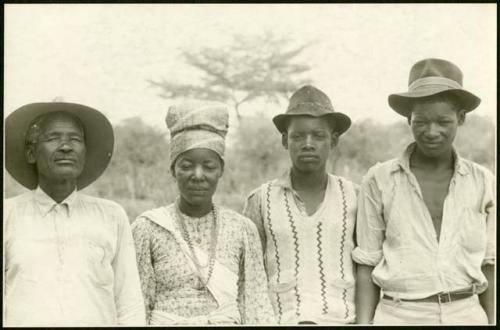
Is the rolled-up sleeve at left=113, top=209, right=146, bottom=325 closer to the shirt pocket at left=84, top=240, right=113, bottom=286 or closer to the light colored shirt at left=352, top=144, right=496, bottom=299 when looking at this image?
the shirt pocket at left=84, top=240, right=113, bottom=286

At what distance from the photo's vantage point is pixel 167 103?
462cm

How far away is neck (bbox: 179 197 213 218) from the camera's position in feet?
14.0

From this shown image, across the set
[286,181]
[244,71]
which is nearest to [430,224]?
[286,181]

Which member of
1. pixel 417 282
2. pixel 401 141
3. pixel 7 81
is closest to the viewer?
Answer: pixel 417 282

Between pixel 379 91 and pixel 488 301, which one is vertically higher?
pixel 379 91

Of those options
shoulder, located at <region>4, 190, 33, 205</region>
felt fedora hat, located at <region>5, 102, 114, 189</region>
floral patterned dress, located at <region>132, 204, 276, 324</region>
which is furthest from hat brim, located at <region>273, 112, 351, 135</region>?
shoulder, located at <region>4, 190, 33, 205</region>

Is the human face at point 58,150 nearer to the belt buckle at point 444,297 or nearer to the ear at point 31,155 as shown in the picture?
the ear at point 31,155

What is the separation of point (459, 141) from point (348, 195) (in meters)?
0.87

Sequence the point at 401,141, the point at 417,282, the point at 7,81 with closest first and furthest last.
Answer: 1. the point at 417,282
2. the point at 7,81
3. the point at 401,141

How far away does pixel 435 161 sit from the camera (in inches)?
169

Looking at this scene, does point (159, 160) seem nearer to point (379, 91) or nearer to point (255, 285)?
point (255, 285)

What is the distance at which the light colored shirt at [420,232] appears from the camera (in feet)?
13.6

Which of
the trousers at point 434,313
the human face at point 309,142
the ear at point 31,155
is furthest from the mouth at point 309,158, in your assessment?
the ear at point 31,155

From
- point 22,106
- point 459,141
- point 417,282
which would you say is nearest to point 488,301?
point 417,282
